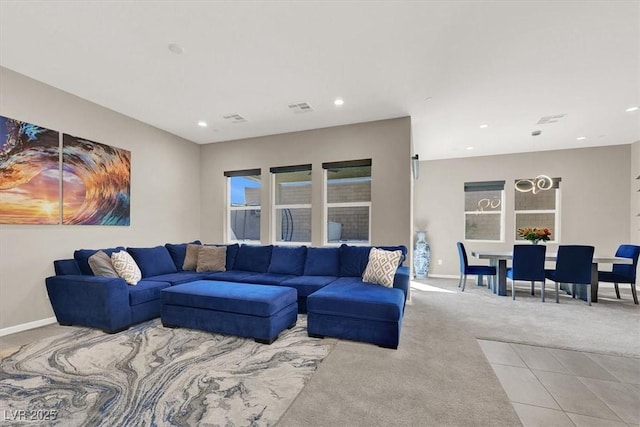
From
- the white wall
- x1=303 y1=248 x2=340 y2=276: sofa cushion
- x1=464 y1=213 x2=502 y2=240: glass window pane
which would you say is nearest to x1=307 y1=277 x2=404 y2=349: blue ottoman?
x1=303 y1=248 x2=340 y2=276: sofa cushion

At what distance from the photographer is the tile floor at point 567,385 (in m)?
1.75

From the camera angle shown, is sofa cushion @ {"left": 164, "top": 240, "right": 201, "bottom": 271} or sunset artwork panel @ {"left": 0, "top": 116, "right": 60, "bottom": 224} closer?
sunset artwork panel @ {"left": 0, "top": 116, "right": 60, "bottom": 224}

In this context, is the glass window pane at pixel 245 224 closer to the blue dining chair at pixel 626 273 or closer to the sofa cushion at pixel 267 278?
the sofa cushion at pixel 267 278

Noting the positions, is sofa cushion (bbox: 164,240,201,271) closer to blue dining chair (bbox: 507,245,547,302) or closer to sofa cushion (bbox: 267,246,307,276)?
sofa cushion (bbox: 267,246,307,276)

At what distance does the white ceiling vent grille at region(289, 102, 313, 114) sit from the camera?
405 cm

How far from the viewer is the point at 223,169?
18.7 feet

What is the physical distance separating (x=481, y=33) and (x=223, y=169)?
4.73 metres

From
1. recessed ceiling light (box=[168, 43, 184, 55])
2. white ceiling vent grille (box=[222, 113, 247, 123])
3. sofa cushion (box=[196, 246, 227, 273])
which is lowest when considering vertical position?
sofa cushion (box=[196, 246, 227, 273])

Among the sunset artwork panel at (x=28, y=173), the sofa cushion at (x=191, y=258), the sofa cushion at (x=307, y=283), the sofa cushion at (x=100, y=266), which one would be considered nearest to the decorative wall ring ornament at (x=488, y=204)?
the sofa cushion at (x=307, y=283)

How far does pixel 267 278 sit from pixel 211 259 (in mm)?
1175

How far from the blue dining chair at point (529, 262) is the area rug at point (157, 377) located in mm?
3581

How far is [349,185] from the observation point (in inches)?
195

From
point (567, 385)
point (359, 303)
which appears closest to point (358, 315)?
point (359, 303)

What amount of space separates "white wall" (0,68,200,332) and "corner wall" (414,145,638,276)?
542 cm
